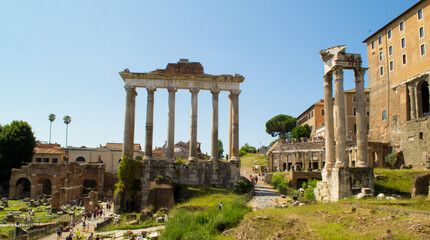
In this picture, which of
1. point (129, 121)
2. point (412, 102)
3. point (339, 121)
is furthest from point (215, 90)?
point (412, 102)

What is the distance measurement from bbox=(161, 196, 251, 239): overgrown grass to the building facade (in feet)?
72.5

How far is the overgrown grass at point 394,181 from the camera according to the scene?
21750 millimetres

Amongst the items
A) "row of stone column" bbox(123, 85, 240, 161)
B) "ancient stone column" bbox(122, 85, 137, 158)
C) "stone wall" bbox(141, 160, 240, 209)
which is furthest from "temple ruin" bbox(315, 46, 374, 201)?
"ancient stone column" bbox(122, 85, 137, 158)

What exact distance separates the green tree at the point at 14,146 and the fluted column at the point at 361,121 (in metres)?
44.2

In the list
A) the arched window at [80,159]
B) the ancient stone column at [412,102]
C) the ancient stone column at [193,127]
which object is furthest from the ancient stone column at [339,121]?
the arched window at [80,159]

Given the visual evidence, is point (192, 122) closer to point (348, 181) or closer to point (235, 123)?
point (235, 123)

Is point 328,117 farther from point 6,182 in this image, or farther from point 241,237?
point 6,182

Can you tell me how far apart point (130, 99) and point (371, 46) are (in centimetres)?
3031

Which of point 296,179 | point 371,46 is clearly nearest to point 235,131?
point 296,179

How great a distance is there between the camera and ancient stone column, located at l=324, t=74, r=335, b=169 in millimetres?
22312

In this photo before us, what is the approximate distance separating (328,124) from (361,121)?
6.52 feet

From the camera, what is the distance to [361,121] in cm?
2212

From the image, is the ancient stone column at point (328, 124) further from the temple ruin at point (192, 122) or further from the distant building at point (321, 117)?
the distant building at point (321, 117)

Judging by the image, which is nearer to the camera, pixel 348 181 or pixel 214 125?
pixel 348 181
